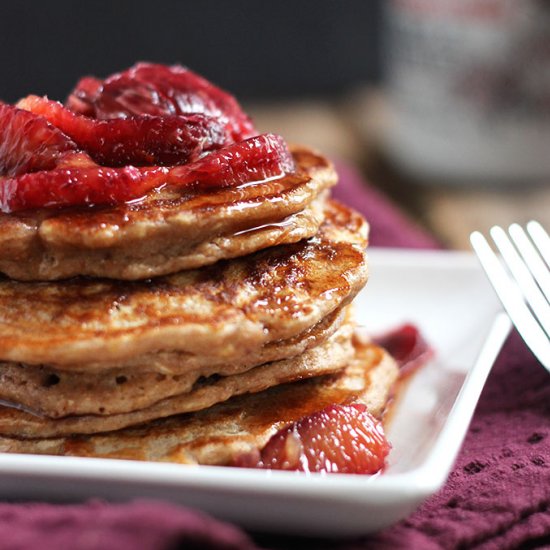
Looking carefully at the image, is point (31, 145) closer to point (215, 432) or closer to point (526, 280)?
point (215, 432)

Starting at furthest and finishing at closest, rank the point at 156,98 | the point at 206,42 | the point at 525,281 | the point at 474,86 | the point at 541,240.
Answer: the point at 206,42 < the point at 474,86 < the point at 541,240 < the point at 525,281 < the point at 156,98

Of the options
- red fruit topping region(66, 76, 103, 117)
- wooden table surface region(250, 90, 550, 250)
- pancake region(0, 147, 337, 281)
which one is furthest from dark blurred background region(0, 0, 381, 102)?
pancake region(0, 147, 337, 281)

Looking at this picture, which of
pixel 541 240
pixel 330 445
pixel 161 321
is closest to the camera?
pixel 161 321

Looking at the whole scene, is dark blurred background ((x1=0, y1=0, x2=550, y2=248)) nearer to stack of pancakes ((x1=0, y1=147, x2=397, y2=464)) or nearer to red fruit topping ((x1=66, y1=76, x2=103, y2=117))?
red fruit topping ((x1=66, y1=76, x2=103, y2=117))

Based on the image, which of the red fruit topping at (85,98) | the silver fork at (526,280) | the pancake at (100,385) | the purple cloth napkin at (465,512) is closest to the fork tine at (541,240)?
the silver fork at (526,280)

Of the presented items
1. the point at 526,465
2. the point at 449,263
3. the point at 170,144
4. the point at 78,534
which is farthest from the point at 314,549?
the point at 449,263

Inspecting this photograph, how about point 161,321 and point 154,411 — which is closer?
point 161,321

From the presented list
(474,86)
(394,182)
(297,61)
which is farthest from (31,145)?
(297,61)
